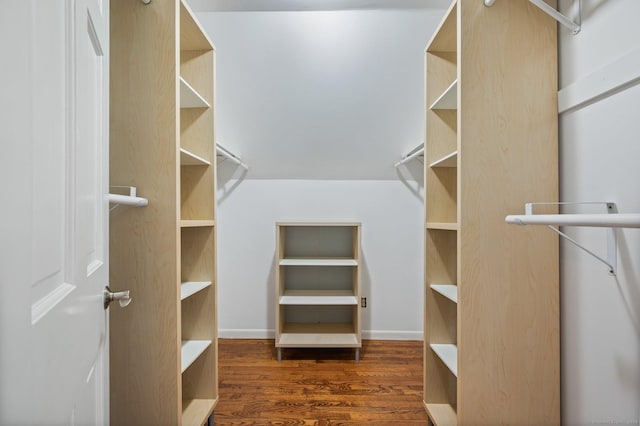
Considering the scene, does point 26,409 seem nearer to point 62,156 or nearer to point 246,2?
point 62,156

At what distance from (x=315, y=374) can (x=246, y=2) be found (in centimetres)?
241

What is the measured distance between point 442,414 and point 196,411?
1.16 m

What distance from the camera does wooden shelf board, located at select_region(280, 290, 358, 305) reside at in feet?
8.56

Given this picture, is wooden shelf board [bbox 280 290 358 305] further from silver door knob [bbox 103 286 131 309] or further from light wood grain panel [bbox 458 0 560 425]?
silver door knob [bbox 103 286 131 309]

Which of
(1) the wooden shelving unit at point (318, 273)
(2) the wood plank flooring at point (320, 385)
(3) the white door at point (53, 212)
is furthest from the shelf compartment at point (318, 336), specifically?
(3) the white door at point (53, 212)

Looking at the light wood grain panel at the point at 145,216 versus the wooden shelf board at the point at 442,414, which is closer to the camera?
the light wood grain panel at the point at 145,216

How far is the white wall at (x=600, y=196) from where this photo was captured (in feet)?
3.35

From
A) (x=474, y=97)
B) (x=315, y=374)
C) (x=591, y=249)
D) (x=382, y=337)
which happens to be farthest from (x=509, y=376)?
(x=382, y=337)

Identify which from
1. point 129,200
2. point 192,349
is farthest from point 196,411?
point 129,200

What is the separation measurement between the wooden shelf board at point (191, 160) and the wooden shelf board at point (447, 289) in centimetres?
129

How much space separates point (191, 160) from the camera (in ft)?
5.48

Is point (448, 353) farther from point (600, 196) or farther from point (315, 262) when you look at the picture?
point (315, 262)

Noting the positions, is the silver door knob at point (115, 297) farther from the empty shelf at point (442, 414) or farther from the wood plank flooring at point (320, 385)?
the empty shelf at point (442, 414)

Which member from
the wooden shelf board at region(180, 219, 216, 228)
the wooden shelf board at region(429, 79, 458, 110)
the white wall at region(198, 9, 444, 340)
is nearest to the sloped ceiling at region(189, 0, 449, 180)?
the white wall at region(198, 9, 444, 340)
